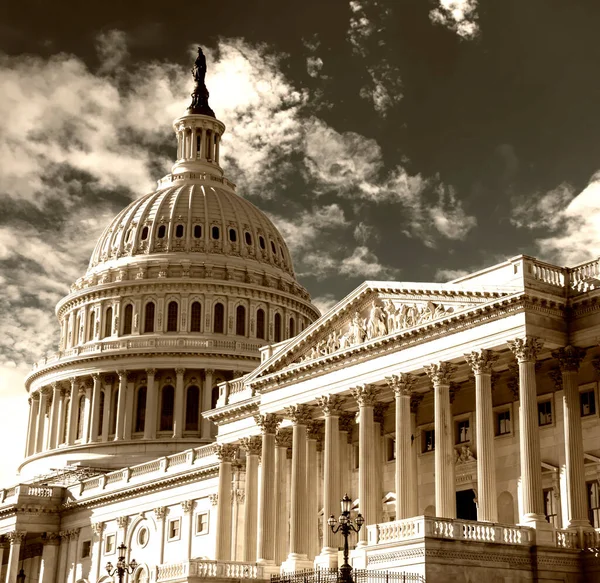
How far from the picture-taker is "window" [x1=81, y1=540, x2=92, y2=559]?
308ft

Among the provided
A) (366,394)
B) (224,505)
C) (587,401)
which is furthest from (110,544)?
(587,401)

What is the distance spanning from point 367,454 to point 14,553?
46.6 metres

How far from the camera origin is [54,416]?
116875 millimetres

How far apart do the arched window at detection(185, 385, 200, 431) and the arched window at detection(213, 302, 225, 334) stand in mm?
6898

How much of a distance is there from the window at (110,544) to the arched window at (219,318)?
96.7 ft

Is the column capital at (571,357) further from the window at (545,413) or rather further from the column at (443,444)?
the column at (443,444)

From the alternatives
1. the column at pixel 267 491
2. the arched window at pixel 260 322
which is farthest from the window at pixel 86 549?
the column at pixel 267 491

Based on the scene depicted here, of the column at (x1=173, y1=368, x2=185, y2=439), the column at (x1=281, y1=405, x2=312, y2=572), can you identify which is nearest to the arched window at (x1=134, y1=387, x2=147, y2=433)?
the column at (x1=173, y1=368, x2=185, y2=439)

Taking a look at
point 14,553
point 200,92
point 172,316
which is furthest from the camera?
point 200,92

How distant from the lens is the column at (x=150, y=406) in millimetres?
110375

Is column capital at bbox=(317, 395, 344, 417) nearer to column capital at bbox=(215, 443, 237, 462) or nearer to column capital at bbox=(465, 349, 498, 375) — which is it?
column capital at bbox=(465, 349, 498, 375)

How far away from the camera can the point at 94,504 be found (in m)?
94.1

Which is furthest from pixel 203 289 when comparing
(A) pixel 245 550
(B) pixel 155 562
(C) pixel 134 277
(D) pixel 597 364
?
(D) pixel 597 364

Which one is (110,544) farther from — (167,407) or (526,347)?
(526,347)
